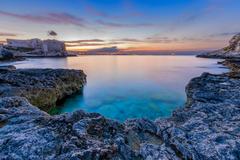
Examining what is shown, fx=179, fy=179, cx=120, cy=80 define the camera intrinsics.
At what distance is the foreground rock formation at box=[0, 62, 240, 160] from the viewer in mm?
4590

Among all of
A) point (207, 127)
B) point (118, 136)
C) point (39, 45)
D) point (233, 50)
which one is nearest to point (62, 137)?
point (118, 136)

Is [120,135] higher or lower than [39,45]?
higher

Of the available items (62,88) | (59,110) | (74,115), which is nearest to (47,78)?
(62,88)

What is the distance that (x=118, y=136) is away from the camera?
17.9 feet

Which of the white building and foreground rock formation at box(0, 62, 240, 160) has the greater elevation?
foreground rock formation at box(0, 62, 240, 160)

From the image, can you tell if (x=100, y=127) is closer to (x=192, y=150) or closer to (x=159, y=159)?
(x=159, y=159)

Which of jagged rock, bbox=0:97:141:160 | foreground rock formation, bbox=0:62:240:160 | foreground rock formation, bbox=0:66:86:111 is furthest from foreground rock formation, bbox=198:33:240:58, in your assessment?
jagged rock, bbox=0:97:141:160

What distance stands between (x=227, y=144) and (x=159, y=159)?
195 cm

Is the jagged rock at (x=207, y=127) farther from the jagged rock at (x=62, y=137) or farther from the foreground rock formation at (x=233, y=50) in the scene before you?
the foreground rock formation at (x=233, y=50)

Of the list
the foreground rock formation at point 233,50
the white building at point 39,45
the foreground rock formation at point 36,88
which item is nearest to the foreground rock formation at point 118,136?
the foreground rock formation at point 36,88

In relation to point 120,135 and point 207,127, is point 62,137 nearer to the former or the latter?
point 120,135

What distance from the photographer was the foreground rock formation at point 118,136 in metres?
4.59

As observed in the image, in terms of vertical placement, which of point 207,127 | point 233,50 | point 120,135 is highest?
point 207,127

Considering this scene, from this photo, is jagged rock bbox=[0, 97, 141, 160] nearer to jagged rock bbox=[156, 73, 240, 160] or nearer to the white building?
jagged rock bbox=[156, 73, 240, 160]
